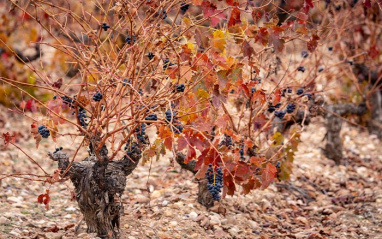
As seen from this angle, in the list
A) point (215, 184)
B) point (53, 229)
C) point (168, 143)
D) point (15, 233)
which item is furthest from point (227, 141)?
point (15, 233)

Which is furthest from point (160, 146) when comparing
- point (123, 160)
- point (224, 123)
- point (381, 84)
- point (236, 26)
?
point (381, 84)

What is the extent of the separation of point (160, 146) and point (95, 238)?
2.38 ft

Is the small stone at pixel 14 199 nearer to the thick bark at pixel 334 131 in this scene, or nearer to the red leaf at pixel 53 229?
the red leaf at pixel 53 229

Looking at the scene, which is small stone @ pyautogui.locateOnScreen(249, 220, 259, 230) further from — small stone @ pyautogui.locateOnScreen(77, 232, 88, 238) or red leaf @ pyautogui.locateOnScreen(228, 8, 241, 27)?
red leaf @ pyautogui.locateOnScreen(228, 8, 241, 27)

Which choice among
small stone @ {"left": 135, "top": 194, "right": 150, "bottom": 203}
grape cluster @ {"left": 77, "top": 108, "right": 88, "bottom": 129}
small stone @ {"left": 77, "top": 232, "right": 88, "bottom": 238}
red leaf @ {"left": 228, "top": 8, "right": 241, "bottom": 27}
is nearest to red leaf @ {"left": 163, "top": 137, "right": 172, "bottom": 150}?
grape cluster @ {"left": 77, "top": 108, "right": 88, "bottom": 129}

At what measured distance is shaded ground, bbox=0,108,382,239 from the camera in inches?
141

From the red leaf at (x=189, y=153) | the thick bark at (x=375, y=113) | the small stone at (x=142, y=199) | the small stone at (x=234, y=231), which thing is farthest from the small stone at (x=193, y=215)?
the thick bark at (x=375, y=113)

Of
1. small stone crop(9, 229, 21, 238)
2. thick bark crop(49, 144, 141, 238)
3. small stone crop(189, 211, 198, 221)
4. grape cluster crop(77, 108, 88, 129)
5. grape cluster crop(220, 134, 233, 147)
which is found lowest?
small stone crop(9, 229, 21, 238)

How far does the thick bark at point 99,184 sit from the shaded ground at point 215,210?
12 centimetres

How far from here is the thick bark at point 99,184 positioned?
2.89 metres

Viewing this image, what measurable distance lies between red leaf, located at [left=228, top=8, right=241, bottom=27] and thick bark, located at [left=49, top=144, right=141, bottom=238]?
973mm

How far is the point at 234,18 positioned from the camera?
266 cm

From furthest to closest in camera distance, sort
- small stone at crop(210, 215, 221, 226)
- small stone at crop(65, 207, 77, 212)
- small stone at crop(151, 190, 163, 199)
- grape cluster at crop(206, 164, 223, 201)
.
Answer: small stone at crop(151, 190, 163, 199)
small stone at crop(65, 207, 77, 212)
small stone at crop(210, 215, 221, 226)
grape cluster at crop(206, 164, 223, 201)

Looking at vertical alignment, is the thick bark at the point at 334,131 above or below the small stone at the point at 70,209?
above
